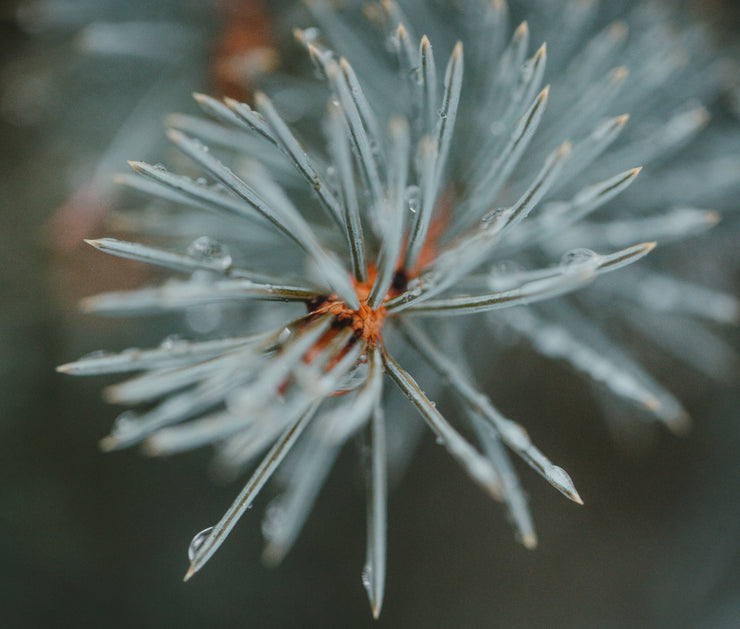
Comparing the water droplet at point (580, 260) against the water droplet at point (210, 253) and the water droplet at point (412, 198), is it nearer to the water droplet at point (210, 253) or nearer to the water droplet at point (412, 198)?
the water droplet at point (412, 198)

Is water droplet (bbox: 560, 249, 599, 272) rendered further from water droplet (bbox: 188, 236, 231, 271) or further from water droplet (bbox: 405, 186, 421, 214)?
water droplet (bbox: 188, 236, 231, 271)

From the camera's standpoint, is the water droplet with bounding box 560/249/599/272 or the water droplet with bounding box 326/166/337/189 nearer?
the water droplet with bounding box 560/249/599/272

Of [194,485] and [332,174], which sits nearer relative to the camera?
[332,174]

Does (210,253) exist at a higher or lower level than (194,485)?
higher

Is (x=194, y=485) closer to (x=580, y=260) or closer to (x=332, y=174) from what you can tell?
(x=332, y=174)

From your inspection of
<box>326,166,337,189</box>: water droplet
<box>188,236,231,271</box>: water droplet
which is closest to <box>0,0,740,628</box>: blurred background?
<box>326,166,337,189</box>: water droplet

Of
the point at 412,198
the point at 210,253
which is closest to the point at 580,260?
the point at 412,198
